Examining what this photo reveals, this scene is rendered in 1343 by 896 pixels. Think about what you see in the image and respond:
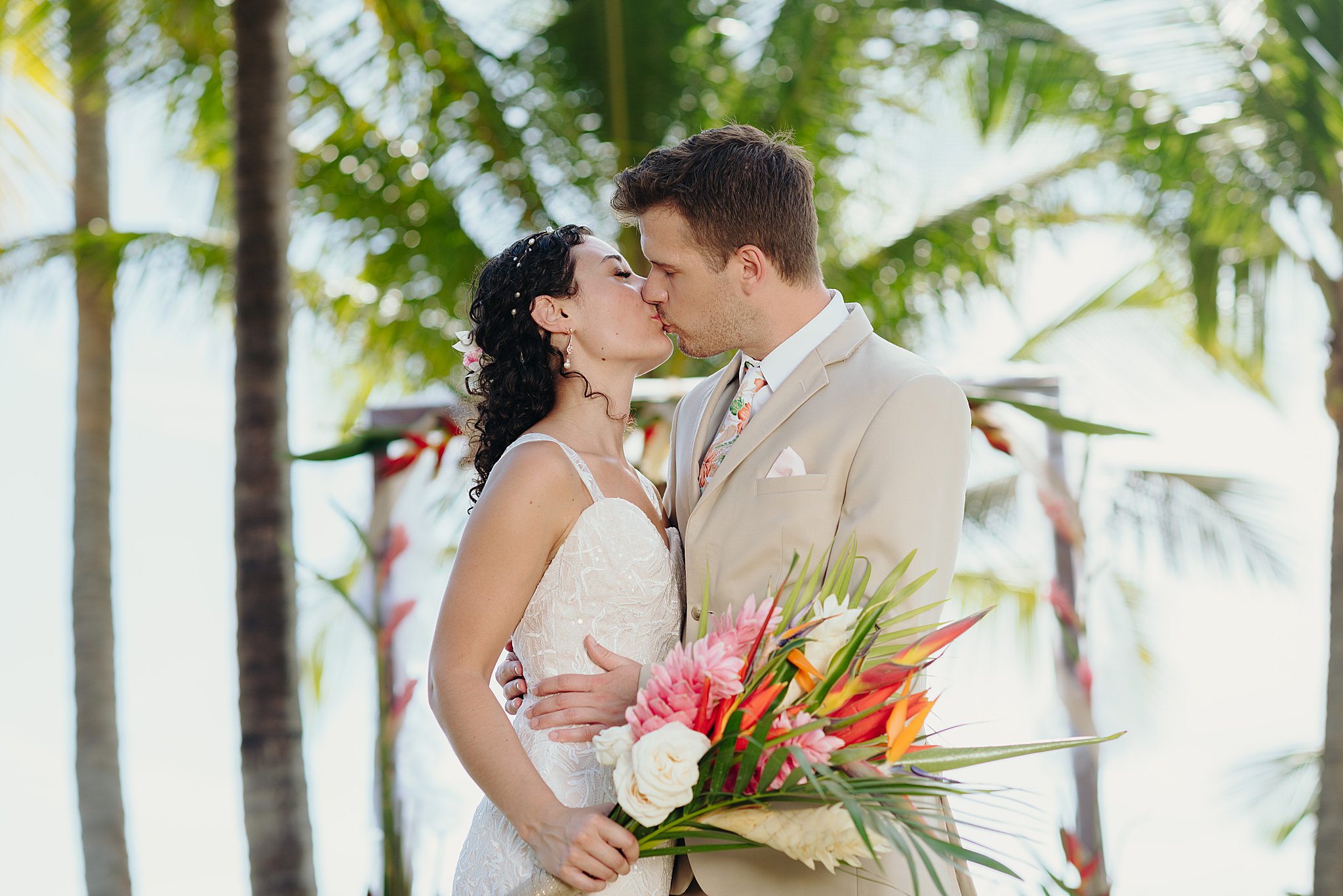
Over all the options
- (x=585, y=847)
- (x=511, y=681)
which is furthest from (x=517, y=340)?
(x=585, y=847)

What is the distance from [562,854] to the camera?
2311 millimetres

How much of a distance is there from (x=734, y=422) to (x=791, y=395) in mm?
178

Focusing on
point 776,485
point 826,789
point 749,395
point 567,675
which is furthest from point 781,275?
point 826,789

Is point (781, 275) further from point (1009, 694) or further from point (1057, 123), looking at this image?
point (1009, 694)

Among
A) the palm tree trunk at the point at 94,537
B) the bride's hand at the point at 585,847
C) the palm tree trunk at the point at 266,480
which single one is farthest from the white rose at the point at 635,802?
the palm tree trunk at the point at 94,537

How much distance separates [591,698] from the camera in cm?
256

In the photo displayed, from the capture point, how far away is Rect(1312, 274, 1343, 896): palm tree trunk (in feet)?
20.9

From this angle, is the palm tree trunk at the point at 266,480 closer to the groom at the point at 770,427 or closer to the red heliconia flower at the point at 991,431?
the red heliconia flower at the point at 991,431

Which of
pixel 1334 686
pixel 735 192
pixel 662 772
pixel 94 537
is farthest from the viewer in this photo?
pixel 94 537

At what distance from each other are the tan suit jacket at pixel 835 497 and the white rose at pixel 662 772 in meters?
0.43

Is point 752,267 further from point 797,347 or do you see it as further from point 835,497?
point 835,497

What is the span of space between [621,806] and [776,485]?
2.22 feet

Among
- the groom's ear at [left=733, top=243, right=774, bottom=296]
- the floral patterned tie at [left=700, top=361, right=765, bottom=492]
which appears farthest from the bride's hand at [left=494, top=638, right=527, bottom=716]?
the groom's ear at [left=733, top=243, right=774, bottom=296]

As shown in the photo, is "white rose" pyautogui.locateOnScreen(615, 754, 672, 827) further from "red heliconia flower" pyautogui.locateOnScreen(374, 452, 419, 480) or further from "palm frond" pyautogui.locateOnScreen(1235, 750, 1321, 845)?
"palm frond" pyautogui.locateOnScreen(1235, 750, 1321, 845)
